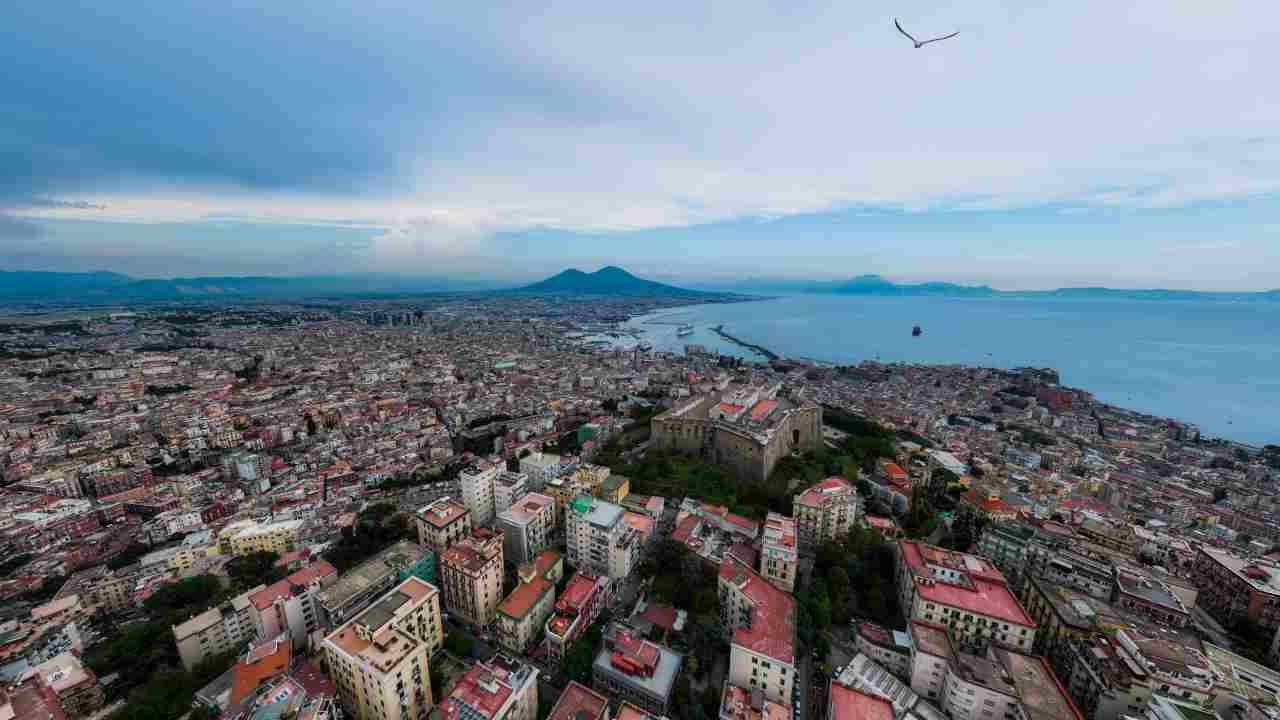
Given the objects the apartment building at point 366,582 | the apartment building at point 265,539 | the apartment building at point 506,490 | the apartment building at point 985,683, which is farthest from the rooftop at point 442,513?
the apartment building at point 985,683

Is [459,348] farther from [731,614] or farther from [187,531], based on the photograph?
[731,614]

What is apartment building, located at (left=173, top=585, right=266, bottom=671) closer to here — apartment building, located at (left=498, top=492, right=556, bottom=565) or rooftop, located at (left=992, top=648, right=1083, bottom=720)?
apartment building, located at (left=498, top=492, right=556, bottom=565)

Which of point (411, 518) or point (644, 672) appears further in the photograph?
point (411, 518)

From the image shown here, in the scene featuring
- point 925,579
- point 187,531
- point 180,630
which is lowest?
point 187,531

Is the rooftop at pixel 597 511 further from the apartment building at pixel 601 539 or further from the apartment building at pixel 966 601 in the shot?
the apartment building at pixel 966 601

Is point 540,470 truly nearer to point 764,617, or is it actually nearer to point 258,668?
point 258,668

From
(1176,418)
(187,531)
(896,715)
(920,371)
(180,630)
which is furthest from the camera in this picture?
(920,371)

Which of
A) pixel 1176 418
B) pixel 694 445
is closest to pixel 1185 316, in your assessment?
pixel 1176 418
